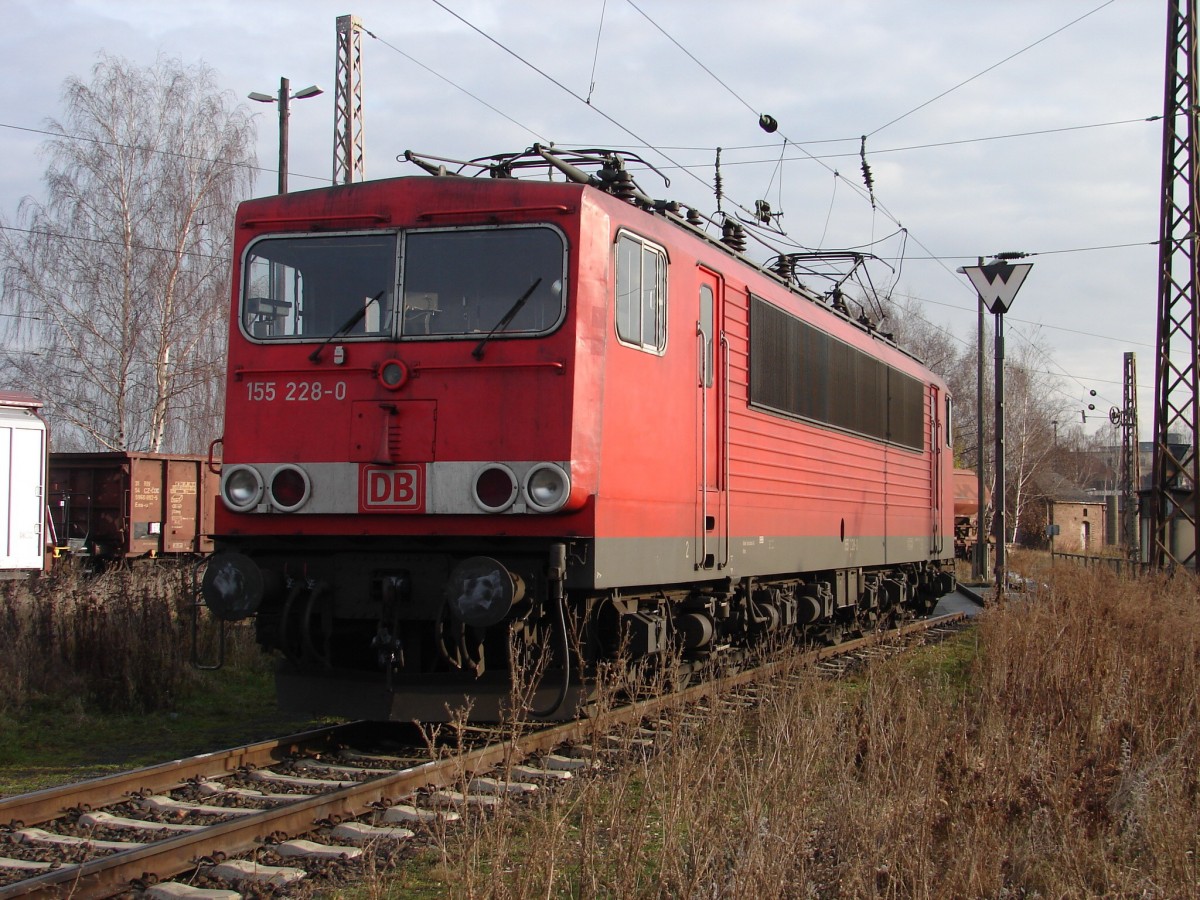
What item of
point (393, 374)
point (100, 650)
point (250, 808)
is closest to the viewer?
point (250, 808)

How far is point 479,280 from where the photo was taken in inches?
294

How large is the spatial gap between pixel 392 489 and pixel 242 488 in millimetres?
1043

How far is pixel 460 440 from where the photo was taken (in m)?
7.18

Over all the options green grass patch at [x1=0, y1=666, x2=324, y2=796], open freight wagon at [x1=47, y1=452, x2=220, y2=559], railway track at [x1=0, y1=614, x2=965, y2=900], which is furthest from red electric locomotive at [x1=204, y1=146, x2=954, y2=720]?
open freight wagon at [x1=47, y1=452, x2=220, y2=559]

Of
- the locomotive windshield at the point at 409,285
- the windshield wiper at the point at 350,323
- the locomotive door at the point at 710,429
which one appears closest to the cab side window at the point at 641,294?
the locomotive windshield at the point at 409,285

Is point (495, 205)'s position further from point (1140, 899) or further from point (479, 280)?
point (1140, 899)

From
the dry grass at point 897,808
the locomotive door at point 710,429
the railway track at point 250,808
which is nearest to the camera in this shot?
the dry grass at point 897,808

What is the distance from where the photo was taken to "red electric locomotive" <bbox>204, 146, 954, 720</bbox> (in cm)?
708

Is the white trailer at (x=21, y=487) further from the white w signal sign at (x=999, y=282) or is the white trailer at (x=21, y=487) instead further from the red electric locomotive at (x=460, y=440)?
the white w signal sign at (x=999, y=282)

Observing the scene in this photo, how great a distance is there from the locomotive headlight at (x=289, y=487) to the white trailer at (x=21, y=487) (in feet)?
39.6

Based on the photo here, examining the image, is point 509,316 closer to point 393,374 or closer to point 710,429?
point 393,374

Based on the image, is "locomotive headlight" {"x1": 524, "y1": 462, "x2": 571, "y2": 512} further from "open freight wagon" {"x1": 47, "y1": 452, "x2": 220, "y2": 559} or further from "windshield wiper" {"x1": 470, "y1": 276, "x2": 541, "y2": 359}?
"open freight wagon" {"x1": 47, "y1": 452, "x2": 220, "y2": 559}

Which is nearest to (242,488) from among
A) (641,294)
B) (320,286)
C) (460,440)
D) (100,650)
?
(320,286)

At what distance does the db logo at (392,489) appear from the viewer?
284 inches
